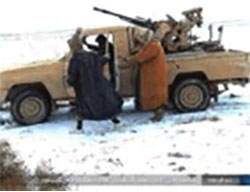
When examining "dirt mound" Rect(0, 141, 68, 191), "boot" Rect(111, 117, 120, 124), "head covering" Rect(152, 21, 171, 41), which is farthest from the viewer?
"head covering" Rect(152, 21, 171, 41)

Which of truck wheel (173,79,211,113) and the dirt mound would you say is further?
truck wheel (173,79,211,113)

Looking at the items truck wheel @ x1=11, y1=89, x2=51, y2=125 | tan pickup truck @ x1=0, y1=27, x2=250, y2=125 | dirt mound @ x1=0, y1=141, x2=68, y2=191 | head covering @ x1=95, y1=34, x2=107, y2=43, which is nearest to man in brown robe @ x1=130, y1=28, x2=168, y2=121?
tan pickup truck @ x1=0, y1=27, x2=250, y2=125

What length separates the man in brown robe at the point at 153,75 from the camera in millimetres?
10453

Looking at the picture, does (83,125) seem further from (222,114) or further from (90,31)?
(222,114)

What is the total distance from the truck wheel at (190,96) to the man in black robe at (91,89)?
1.33 metres

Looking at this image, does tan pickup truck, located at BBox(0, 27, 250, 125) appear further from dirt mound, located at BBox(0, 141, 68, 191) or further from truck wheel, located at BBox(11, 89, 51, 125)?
dirt mound, located at BBox(0, 141, 68, 191)

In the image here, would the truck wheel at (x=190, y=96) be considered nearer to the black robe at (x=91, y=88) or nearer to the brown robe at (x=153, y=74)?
the brown robe at (x=153, y=74)

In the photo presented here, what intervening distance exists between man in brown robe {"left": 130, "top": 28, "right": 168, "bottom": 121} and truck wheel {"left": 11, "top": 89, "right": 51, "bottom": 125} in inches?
68.9

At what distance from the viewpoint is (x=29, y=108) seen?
11.0 m

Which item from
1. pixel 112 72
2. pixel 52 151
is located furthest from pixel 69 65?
pixel 52 151

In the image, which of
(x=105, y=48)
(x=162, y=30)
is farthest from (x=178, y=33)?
(x=105, y=48)

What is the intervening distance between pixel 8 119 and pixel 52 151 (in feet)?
9.81

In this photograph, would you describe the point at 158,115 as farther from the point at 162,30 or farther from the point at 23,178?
the point at 23,178

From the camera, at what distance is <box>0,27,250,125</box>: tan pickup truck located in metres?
10.9
